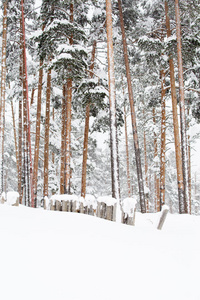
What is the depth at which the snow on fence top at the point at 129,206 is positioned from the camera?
15.7 feet

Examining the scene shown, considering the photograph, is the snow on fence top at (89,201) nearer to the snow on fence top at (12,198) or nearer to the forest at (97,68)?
the snow on fence top at (12,198)

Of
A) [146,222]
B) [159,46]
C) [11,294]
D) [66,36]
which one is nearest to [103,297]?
[11,294]

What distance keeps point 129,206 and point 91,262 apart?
2.09 meters

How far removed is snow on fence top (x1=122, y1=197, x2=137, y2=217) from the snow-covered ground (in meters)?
0.50

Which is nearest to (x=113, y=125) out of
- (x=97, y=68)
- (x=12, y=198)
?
(x=12, y=198)

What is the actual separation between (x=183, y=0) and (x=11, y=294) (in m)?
11.9

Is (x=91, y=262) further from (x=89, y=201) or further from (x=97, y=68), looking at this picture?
(x=97, y=68)

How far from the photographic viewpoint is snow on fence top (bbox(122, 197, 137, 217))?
15.7ft

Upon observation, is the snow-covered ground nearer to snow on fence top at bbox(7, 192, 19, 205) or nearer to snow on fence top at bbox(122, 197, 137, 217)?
snow on fence top at bbox(122, 197, 137, 217)

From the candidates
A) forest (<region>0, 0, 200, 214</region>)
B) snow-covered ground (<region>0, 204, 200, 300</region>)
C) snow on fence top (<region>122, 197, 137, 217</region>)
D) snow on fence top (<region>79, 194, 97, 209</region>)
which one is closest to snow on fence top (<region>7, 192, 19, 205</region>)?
snow-covered ground (<region>0, 204, 200, 300</region>)

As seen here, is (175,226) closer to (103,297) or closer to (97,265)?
(97,265)

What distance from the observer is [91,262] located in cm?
287

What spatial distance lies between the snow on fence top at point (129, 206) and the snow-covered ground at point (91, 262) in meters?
0.50

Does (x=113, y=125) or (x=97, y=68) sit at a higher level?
(x=97, y=68)
